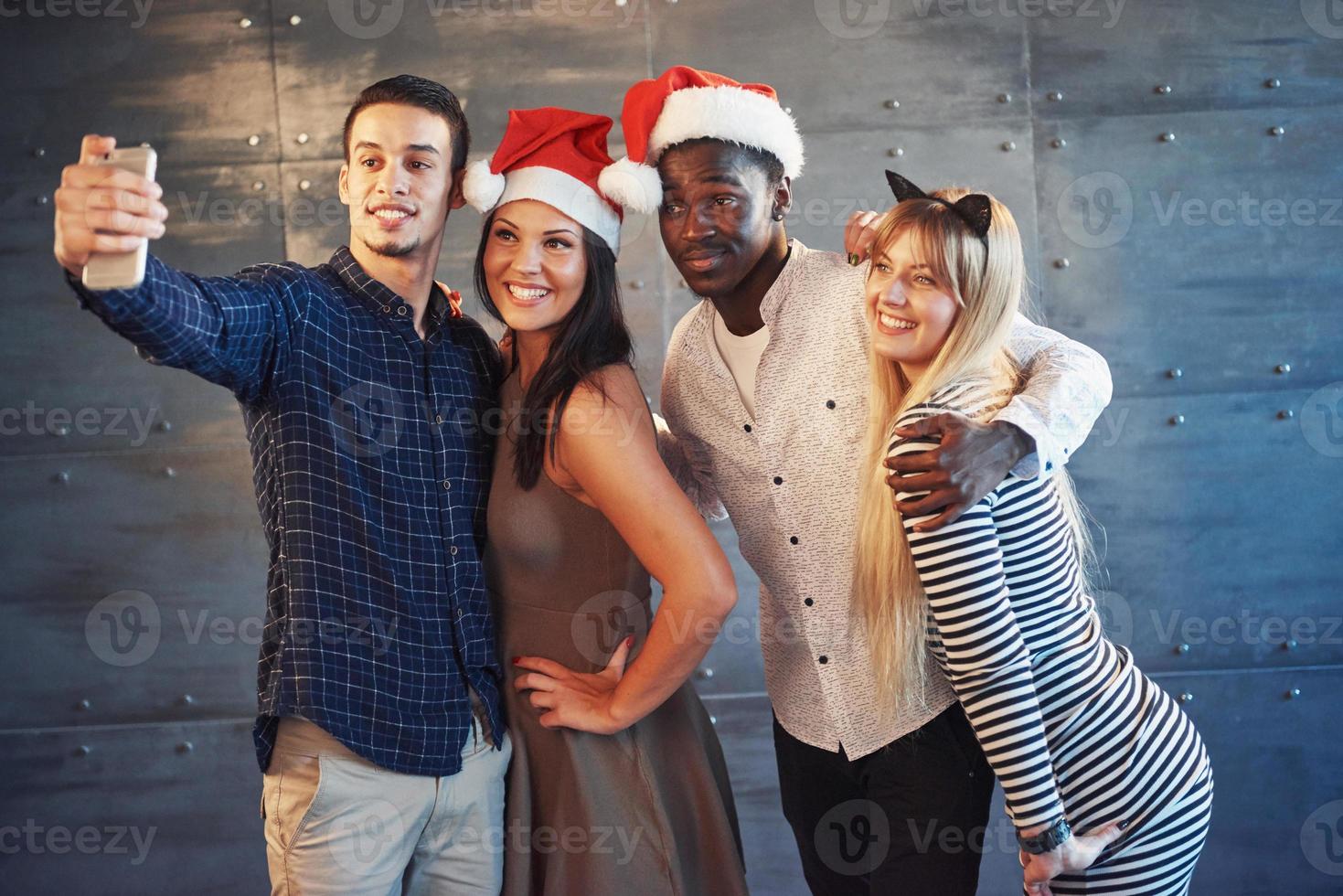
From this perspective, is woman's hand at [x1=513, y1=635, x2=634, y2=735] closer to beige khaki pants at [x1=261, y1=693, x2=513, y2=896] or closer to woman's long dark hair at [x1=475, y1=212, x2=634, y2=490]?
beige khaki pants at [x1=261, y1=693, x2=513, y2=896]

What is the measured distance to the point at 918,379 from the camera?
5.08 feet

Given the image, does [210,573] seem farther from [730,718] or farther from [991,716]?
[991,716]

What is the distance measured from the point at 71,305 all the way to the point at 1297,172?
346cm

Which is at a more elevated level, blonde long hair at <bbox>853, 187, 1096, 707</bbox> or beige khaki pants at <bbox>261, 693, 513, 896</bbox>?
blonde long hair at <bbox>853, 187, 1096, 707</bbox>

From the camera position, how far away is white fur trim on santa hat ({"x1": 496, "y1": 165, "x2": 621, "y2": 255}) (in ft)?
5.52

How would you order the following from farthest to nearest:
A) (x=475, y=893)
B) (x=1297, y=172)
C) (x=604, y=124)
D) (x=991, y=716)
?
(x=1297, y=172)
(x=604, y=124)
(x=475, y=893)
(x=991, y=716)

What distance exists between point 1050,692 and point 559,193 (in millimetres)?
998

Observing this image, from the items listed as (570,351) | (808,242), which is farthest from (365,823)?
(808,242)

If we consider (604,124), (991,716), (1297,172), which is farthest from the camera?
(1297,172)

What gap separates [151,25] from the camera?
10.3ft

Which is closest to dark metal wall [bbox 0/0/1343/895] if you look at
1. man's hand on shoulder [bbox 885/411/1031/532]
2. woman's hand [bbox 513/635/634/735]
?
woman's hand [bbox 513/635/634/735]

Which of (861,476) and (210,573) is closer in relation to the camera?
(861,476)

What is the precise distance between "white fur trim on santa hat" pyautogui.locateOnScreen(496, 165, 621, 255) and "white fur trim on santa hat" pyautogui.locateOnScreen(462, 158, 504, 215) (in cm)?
2

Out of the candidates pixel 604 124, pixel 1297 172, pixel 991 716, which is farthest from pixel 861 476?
pixel 1297 172
